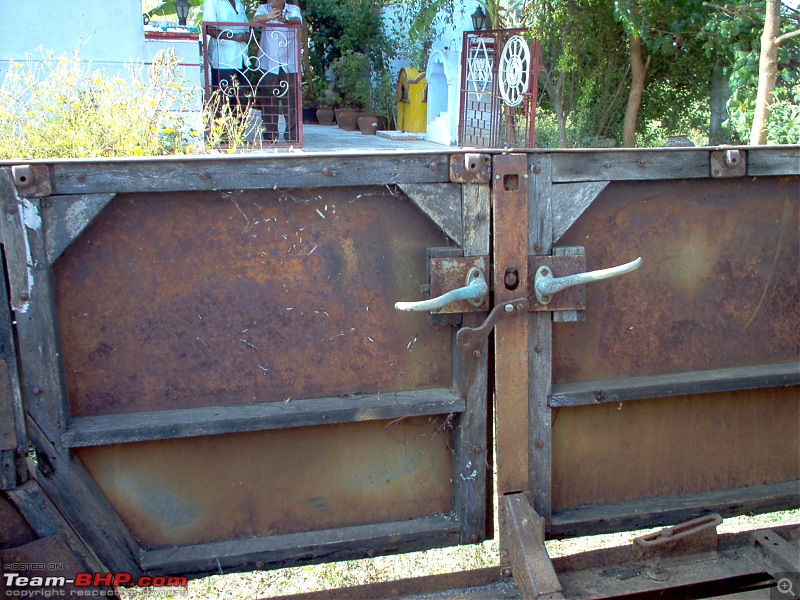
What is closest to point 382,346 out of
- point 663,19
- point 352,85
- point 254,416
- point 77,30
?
point 254,416

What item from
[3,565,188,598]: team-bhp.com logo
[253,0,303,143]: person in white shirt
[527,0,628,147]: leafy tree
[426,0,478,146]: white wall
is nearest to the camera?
[3,565,188,598]: team-bhp.com logo

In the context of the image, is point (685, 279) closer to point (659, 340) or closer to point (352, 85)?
point (659, 340)

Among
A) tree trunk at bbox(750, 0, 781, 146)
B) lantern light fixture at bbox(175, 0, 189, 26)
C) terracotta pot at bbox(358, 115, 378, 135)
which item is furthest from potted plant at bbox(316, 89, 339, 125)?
tree trunk at bbox(750, 0, 781, 146)

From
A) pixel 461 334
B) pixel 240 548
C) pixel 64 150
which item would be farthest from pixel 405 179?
pixel 64 150

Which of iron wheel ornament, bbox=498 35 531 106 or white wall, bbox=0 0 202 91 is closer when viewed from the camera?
white wall, bbox=0 0 202 91

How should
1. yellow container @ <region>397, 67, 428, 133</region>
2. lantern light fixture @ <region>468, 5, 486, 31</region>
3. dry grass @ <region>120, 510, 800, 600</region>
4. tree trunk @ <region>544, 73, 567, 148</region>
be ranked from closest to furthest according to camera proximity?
dry grass @ <region>120, 510, 800, 600</region>, lantern light fixture @ <region>468, 5, 486, 31</region>, tree trunk @ <region>544, 73, 567, 148</region>, yellow container @ <region>397, 67, 428, 133</region>

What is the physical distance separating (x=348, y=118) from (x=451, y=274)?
14.7 metres

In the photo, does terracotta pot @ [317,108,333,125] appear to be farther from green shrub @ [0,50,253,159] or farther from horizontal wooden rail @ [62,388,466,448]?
horizontal wooden rail @ [62,388,466,448]

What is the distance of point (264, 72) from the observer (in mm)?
10086

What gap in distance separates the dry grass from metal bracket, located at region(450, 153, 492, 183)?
60.2 inches

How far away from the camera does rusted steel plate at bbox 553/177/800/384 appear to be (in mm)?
1944

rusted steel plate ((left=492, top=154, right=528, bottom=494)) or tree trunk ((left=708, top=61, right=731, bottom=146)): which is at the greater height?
tree trunk ((left=708, top=61, right=731, bottom=146))

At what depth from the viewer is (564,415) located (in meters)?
1.99

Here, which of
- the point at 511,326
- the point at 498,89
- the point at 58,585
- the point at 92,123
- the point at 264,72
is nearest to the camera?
the point at 58,585
